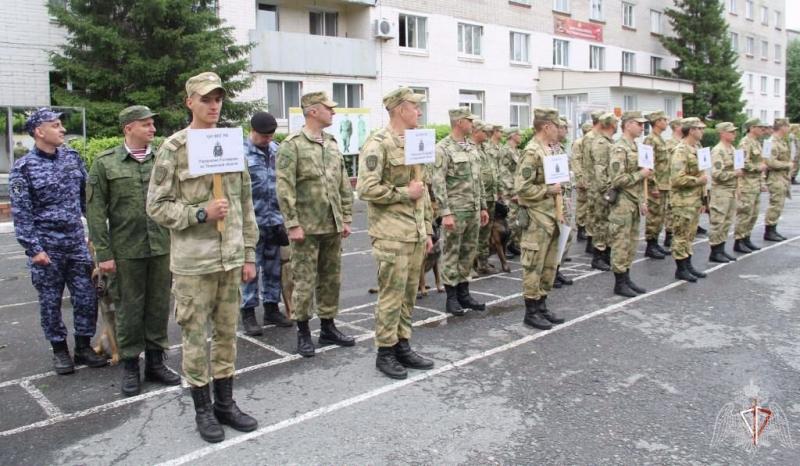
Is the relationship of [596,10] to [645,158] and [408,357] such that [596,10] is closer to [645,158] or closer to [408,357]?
[645,158]

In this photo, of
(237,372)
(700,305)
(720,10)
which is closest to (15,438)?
(237,372)

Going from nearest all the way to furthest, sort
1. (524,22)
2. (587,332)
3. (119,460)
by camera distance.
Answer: (119,460) → (587,332) → (524,22)

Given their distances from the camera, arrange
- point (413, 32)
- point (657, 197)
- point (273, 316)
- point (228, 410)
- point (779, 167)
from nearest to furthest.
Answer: point (228, 410) < point (273, 316) < point (657, 197) < point (779, 167) < point (413, 32)

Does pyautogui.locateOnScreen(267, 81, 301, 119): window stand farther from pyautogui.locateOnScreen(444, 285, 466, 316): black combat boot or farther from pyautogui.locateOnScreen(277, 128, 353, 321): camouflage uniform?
pyautogui.locateOnScreen(277, 128, 353, 321): camouflage uniform

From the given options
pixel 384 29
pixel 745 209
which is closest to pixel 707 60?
pixel 384 29

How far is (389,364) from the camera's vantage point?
5.25 m

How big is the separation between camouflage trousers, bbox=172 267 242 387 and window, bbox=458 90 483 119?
26424mm

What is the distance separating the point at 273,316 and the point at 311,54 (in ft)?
60.8

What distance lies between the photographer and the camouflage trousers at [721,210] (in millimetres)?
9844

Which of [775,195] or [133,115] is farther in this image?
[775,195]

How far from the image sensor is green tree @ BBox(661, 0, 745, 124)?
4084 cm

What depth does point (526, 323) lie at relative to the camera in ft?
22.0

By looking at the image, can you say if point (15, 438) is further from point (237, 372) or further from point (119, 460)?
point (237, 372)

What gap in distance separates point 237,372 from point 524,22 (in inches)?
1211
